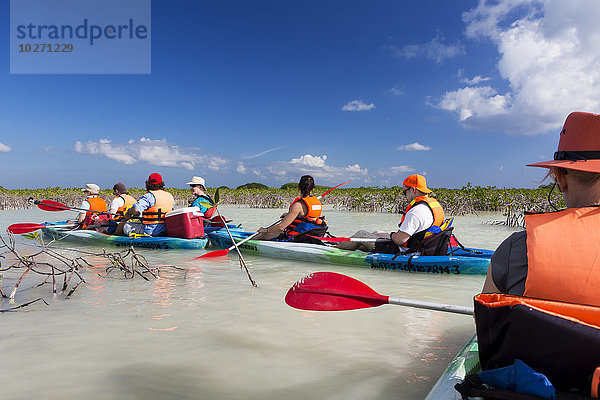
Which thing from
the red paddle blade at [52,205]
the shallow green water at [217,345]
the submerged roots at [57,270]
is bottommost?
the shallow green water at [217,345]

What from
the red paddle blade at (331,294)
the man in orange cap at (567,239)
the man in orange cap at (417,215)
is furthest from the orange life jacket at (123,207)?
the man in orange cap at (567,239)

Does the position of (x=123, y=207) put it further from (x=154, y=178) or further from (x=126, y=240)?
(x=154, y=178)

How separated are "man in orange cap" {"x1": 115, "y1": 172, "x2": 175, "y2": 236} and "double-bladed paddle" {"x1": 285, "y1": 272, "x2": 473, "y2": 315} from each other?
5.81 m

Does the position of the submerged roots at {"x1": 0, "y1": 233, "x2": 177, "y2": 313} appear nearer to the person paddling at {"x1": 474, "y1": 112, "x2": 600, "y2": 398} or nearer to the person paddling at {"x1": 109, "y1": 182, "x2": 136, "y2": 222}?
the person paddling at {"x1": 109, "y1": 182, "x2": 136, "y2": 222}

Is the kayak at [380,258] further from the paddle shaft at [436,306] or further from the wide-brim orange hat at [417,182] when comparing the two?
the paddle shaft at [436,306]

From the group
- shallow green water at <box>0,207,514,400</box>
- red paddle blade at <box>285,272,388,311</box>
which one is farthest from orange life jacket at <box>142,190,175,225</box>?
red paddle blade at <box>285,272,388,311</box>

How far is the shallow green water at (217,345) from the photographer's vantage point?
8.95 ft

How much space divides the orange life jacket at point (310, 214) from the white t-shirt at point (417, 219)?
169 centimetres

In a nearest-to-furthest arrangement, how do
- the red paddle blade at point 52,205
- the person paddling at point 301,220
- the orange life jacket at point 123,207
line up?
the person paddling at point 301,220 → the orange life jacket at point 123,207 → the red paddle blade at point 52,205

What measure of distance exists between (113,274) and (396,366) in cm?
467

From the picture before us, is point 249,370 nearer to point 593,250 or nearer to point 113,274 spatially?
point 593,250

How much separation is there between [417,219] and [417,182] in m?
0.51

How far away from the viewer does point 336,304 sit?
277 cm

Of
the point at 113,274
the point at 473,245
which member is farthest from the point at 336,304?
the point at 473,245
